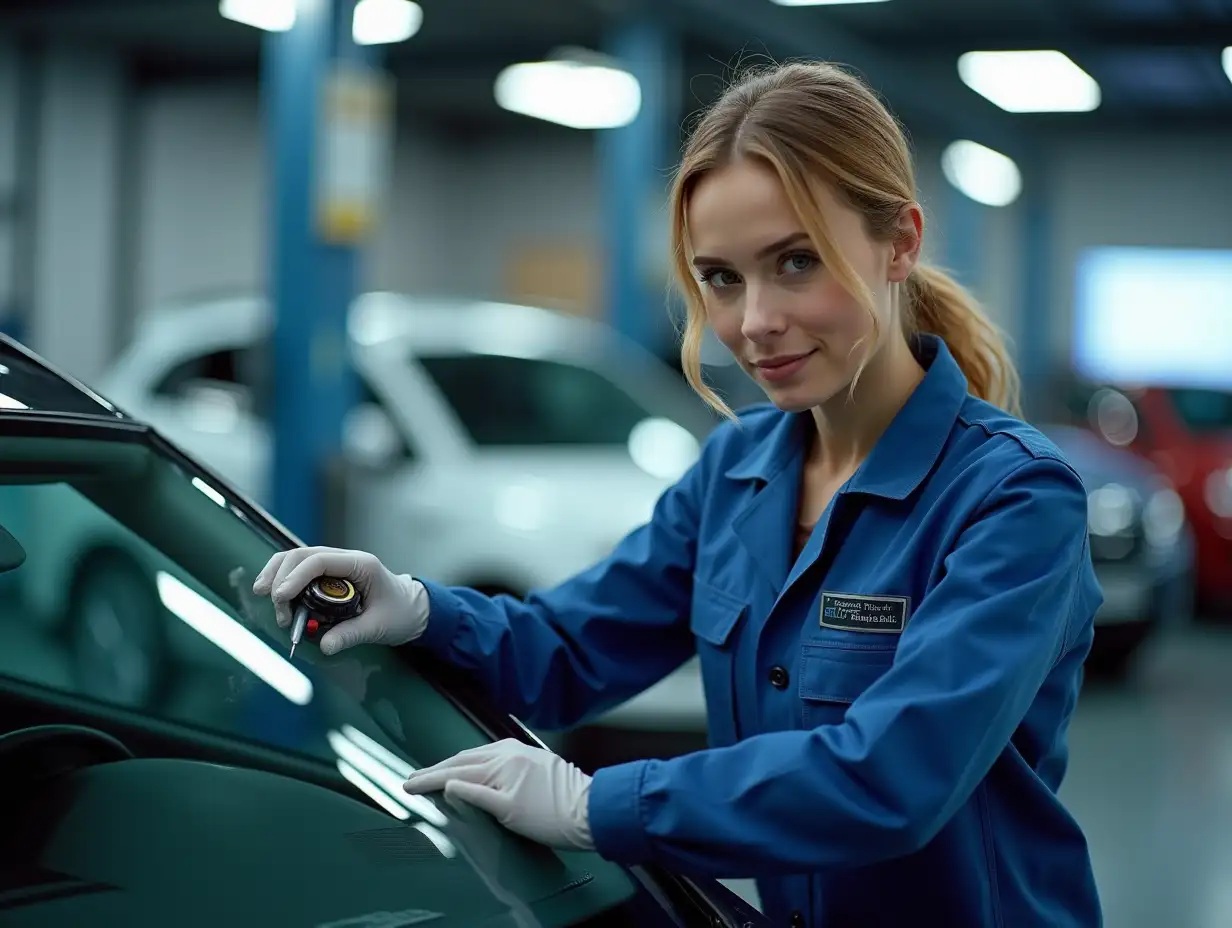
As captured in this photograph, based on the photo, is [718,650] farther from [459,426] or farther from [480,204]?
[480,204]

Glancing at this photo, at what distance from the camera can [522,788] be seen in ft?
4.61

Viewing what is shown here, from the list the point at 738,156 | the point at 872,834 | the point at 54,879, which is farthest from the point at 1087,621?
the point at 54,879

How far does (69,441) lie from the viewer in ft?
5.23

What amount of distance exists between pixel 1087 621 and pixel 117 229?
1349 cm

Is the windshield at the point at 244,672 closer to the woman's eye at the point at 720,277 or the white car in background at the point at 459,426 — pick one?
the woman's eye at the point at 720,277

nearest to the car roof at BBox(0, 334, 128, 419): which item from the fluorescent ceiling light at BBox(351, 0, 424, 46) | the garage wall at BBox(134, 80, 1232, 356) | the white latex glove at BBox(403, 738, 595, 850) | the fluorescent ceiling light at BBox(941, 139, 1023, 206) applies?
the white latex glove at BBox(403, 738, 595, 850)

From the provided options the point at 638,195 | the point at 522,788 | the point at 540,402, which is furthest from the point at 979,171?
the point at 522,788

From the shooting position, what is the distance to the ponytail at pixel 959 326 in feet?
6.10

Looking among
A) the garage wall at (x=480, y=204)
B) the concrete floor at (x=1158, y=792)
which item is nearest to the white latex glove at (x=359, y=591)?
the concrete floor at (x=1158, y=792)

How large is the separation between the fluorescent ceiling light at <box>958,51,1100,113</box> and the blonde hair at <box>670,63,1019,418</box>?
38.2ft

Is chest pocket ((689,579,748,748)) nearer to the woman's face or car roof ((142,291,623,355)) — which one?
the woman's face

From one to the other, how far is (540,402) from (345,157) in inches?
46.9

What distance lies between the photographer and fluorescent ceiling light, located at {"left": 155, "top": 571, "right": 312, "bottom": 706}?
5.59 feet

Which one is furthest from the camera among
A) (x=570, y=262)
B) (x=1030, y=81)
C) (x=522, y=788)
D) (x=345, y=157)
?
(x=570, y=262)
